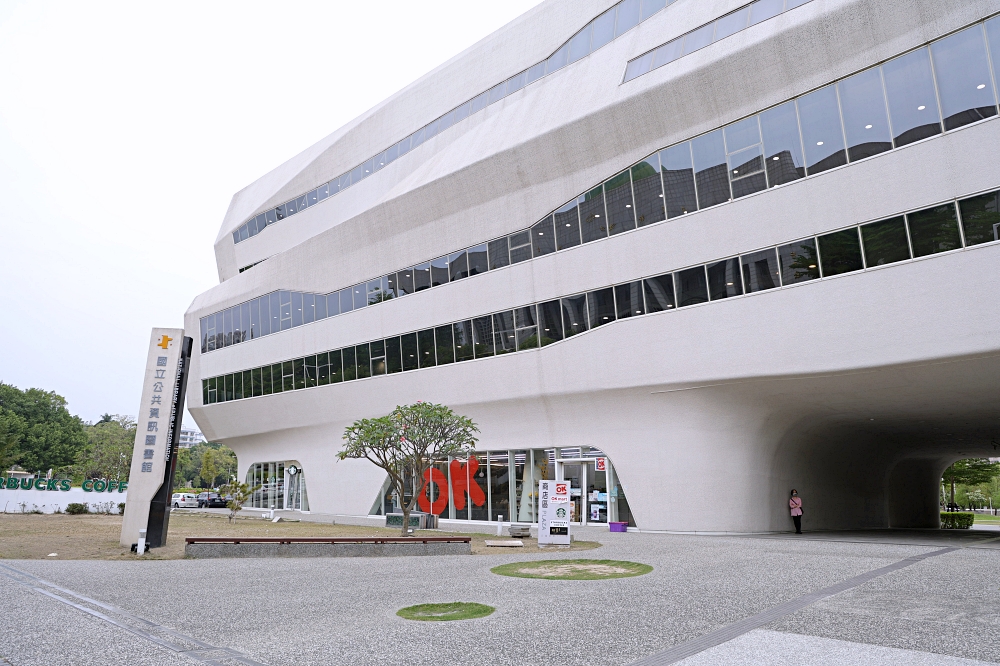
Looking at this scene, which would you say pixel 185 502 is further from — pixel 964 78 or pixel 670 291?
pixel 964 78

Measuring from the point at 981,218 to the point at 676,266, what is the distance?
854 centimetres

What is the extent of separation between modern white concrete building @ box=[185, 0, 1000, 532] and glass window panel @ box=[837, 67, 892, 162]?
0.06 metres

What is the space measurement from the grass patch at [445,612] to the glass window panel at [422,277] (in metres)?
22.7

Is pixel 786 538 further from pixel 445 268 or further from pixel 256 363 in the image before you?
pixel 256 363

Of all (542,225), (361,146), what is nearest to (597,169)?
(542,225)

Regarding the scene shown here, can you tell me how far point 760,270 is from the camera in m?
21.0

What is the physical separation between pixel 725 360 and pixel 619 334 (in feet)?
13.5

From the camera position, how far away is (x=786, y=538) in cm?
2133

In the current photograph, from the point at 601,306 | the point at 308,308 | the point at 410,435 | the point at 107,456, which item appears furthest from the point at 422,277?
the point at 107,456

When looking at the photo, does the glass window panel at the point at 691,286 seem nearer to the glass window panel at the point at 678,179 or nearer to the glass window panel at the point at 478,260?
the glass window panel at the point at 678,179

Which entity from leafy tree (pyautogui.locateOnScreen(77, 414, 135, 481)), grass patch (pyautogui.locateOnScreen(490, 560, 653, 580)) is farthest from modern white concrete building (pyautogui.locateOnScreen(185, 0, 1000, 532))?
leafy tree (pyautogui.locateOnScreen(77, 414, 135, 481))

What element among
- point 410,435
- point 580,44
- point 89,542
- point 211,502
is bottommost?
point 211,502

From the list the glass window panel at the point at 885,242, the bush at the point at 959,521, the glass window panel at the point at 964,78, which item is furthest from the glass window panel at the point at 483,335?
the bush at the point at 959,521

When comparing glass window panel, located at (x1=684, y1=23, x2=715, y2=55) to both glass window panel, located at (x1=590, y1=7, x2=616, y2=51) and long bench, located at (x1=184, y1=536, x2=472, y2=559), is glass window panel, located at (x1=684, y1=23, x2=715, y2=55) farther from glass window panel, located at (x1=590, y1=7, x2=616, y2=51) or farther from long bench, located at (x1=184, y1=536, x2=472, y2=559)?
long bench, located at (x1=184, y1=536, x2=472, y2=559)
